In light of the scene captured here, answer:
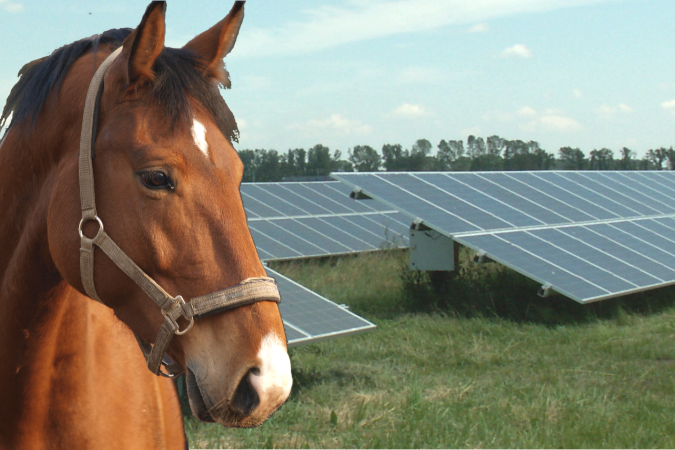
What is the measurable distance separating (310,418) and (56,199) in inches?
138

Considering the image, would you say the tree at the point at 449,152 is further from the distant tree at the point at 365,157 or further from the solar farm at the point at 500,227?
the solar farm at the point at 500,227

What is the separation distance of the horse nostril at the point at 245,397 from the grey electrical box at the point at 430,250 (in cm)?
726

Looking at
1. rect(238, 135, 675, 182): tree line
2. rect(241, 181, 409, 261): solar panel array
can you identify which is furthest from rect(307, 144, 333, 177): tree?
rect(241, 181, 409, 261): solar panel array

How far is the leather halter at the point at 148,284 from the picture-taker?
125 cm

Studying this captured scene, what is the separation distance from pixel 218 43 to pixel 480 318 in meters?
6.65

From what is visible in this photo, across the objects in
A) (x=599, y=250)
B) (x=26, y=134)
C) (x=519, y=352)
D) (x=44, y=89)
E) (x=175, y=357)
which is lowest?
(x=519, y=352)

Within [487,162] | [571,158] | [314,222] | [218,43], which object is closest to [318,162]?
[487,162]

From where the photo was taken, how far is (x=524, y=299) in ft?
27.0

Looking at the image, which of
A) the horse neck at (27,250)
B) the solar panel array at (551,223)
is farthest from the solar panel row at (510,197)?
the horse neck at (27,250)

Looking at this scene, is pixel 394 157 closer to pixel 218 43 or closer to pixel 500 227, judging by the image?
pixel 500 227

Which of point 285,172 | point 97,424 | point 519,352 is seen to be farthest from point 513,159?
point 97,424

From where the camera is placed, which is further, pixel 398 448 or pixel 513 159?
pixel 513 159

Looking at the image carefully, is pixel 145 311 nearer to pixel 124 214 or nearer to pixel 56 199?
pixel 124 214

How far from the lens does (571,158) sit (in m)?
47.0
